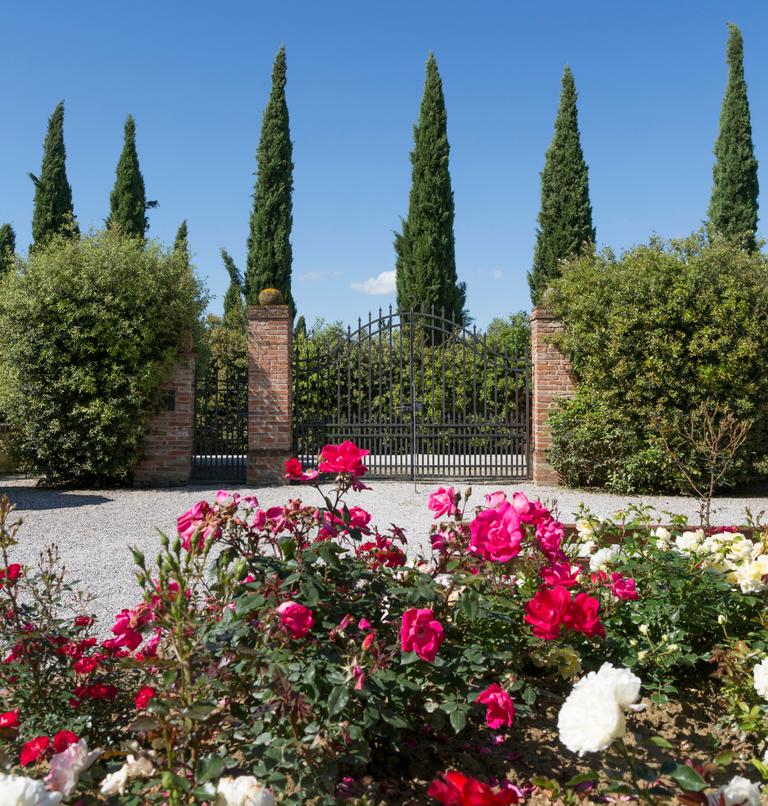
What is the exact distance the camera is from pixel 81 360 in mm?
8906

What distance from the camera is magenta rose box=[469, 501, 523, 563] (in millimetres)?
1911

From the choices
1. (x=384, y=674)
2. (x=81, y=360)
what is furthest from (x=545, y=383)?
(x=384, y=674)

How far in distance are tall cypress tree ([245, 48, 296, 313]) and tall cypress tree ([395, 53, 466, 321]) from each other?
3267 millimetres

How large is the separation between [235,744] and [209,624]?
359mm

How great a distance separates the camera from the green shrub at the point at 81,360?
8.77 metres

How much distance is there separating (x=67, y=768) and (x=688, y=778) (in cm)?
127

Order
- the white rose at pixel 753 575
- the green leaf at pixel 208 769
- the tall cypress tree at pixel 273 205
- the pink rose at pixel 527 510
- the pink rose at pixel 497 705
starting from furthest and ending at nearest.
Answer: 1. the tall cypress tree at pixel 273 205
2. the white rose at pixel 753 575
3. the pink rose at pixel 527 510
4. the pink rose at pixel 497 705
5. the green leaf at pixel 208 769

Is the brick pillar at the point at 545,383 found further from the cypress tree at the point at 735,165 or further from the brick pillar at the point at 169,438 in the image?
the cypress tree at the point at 735,165

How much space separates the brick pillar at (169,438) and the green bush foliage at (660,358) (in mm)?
5151

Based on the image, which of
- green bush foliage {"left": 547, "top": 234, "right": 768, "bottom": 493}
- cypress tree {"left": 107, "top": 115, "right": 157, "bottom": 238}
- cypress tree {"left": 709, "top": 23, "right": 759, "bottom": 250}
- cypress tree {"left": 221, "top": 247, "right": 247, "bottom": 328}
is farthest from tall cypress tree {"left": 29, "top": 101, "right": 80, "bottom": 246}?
cypress tree {"left": 709, "top": 23, "right": 759, "bottom": 250}

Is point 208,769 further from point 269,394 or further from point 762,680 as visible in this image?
point 269,394

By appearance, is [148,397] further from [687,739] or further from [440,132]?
[440,132]

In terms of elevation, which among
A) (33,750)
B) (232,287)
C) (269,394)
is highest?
(232,287)

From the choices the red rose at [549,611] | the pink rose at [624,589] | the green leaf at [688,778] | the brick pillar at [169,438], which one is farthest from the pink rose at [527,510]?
the brick pillar at [169,438]
